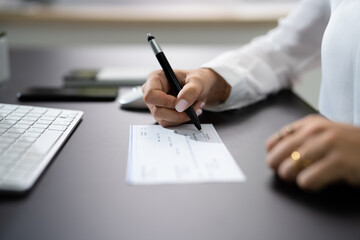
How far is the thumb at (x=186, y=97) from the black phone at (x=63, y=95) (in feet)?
0.84

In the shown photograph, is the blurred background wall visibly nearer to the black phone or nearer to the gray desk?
the black phone

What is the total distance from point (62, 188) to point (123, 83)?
1.84 ft

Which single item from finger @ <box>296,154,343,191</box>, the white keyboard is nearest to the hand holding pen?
the white keyboard

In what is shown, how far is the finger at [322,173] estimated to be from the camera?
1.43 feet

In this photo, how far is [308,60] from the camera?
102cm

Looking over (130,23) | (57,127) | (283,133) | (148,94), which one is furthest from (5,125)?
(130,23)

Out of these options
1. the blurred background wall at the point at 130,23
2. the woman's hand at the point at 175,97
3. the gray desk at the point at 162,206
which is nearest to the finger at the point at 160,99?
the woman's hand at the point at 175,97

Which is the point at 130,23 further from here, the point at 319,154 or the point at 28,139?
the point at 319,154

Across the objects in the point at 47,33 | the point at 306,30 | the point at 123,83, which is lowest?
the point at 47,33

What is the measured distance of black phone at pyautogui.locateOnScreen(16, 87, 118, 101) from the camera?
0.86m

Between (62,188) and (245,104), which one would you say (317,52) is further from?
(62,188)

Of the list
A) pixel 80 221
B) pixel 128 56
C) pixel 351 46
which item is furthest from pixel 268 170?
pixel 128 56

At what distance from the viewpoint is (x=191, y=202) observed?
45cm

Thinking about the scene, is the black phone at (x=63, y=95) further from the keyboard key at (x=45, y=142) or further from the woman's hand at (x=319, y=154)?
the woman's hand at (x=319, y=154)
